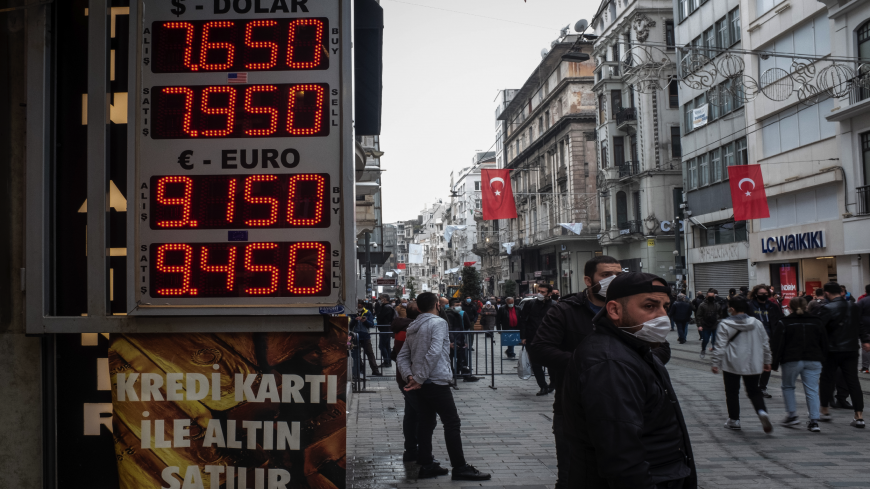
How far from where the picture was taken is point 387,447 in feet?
28.8

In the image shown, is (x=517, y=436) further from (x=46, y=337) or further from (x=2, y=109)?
(x=2, y=109)

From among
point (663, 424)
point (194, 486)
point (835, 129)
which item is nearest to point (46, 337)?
point (194, 486)

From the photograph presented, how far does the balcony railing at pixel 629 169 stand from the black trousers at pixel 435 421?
40079 mm

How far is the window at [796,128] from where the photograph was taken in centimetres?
2622

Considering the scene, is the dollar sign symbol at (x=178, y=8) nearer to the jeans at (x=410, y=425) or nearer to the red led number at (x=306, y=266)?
the red led number at (x=306, y=266)

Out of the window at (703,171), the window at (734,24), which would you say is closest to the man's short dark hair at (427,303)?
the window at (734,24)

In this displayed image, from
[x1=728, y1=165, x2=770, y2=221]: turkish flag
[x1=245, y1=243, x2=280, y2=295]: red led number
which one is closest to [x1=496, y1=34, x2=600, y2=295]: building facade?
[x1=728, y1=165, x2=770, y2=221]: turkish flag

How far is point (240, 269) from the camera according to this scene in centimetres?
413

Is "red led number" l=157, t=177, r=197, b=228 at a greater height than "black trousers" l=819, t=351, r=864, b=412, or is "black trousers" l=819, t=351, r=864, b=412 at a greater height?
"red led number" l=157, t=177, r=197, b=228

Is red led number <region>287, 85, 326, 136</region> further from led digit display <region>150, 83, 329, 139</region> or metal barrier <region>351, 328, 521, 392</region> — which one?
metal barrier <region>351, 328, 521, 392</region>

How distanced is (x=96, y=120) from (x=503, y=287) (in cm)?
6317

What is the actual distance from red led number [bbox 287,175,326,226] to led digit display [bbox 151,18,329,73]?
633mm

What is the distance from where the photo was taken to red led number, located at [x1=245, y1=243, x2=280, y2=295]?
4105mm

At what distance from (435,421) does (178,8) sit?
451cm
